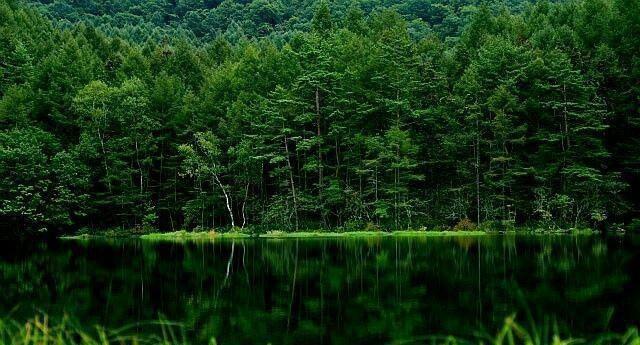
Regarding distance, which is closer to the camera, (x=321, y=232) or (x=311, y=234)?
(x=311, y=234)

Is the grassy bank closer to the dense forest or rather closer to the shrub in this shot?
the shrub

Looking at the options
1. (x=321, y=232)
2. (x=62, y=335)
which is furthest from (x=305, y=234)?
(x=62, y=335)

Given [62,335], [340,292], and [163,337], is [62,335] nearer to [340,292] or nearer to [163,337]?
[163,337]

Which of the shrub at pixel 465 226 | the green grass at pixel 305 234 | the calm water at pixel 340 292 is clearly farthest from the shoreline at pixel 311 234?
the calm water at pixel 340 292

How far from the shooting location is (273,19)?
338 ft

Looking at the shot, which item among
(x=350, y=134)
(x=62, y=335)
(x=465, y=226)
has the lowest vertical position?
(x=62, y=335)

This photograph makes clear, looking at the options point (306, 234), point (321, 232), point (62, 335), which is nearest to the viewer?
point (62, 335)

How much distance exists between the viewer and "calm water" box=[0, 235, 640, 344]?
9055 millimetres

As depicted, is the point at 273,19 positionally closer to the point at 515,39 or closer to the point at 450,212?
the point at 515,39

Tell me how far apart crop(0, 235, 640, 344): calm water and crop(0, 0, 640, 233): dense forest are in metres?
16.9

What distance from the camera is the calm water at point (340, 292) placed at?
9055 mm

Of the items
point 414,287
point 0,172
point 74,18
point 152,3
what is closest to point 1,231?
point 0,172

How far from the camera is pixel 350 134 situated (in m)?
43.8

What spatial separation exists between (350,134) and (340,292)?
3146 centimetres
